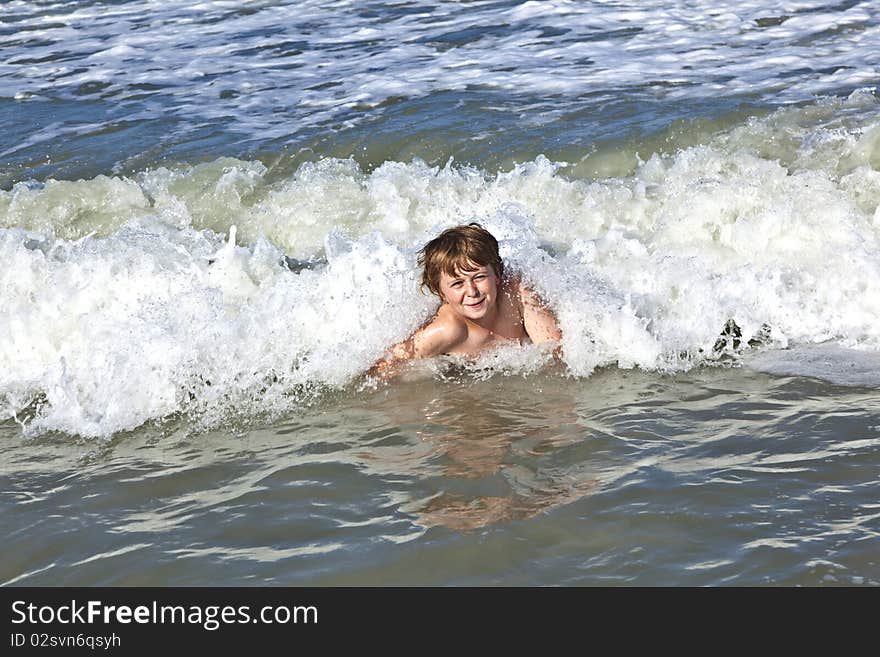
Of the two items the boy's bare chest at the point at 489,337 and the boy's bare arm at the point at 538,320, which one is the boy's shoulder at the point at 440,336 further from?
the boy's bare arm at the point at 538,320

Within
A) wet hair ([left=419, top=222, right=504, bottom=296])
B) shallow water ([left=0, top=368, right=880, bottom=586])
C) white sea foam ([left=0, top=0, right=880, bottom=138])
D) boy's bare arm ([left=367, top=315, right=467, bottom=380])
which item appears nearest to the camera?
shallow water ([left=0, top=368, right=880, bottom=586])

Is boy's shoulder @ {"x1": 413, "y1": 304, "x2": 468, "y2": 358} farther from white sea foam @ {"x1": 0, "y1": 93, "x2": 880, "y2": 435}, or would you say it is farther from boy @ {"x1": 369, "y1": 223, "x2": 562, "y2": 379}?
white sea foam @ {"x1": 0, "y1": 93, "x2": 880, "y2": 435}

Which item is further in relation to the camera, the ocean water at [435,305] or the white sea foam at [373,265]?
the white sea foam at [373,265]

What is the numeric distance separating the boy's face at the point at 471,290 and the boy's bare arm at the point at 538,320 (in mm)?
282

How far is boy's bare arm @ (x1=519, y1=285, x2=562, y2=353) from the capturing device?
19.3 ft

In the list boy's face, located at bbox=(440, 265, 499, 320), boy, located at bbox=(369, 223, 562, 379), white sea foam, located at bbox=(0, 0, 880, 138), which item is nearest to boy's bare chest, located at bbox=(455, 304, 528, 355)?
boy, located at bbox=(369, 223, 562, 379)

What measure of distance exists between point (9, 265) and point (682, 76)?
5.71m

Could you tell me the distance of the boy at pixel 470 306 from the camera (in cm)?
557

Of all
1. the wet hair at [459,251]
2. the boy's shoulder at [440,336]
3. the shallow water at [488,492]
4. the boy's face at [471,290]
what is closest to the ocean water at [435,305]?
the shallow water at [488,492]

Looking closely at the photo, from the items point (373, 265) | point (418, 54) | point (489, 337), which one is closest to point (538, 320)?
point (489, 337)

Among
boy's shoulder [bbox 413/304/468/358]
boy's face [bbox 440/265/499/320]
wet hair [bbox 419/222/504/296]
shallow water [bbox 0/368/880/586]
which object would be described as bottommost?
shallow water [bbox 0/368/880/586]

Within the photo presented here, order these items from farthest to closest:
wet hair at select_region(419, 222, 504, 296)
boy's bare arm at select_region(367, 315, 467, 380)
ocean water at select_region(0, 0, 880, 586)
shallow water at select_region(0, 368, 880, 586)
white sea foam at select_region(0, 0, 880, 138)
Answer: white sea foam at select_region(0, 0, 880, 138) < boy's bare arm at select_region(367, 315, 467, 380) < wet hair at select_region(419, 222, 504, 296) < ocean water at select_region(0, 0, 880, 586) < shallow water at select_region(0, 368, 880, 586)
